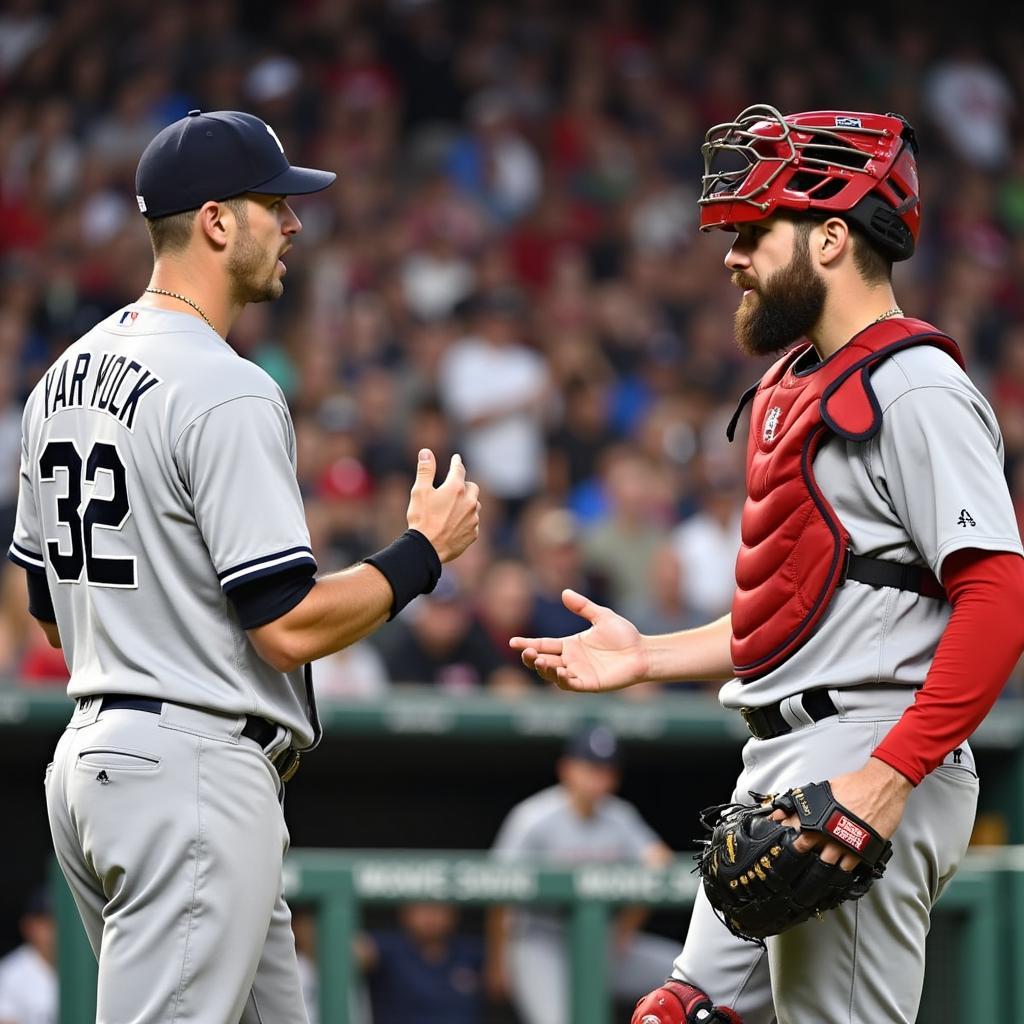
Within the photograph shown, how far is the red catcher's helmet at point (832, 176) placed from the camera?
295 cm

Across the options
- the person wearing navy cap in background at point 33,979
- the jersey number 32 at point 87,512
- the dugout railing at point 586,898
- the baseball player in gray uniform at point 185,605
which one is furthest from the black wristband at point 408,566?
the person wearing navy cap in background at point 33,979

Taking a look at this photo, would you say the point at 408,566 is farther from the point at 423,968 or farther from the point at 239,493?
the point at 423,968

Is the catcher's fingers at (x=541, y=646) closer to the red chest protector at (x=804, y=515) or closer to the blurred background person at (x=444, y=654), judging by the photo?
the red chest protector at (x=804, y=515)

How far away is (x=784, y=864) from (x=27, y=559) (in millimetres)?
Result: 1455

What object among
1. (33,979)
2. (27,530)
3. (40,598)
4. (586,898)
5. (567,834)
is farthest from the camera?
(567,834)

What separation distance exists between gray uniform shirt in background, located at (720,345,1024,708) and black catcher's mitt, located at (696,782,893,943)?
0.24 metres

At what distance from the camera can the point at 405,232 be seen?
10250 millimetres

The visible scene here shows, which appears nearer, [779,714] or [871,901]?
[871,901]

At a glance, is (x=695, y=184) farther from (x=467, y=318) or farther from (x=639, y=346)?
(x=467, y=318)

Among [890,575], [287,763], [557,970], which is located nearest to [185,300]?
[287,763]

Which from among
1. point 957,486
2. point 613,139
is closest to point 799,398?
point 957,486

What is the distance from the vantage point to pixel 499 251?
1053cm

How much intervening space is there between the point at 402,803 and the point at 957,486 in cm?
428

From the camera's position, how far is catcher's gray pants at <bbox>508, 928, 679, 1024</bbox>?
16.8 ft
